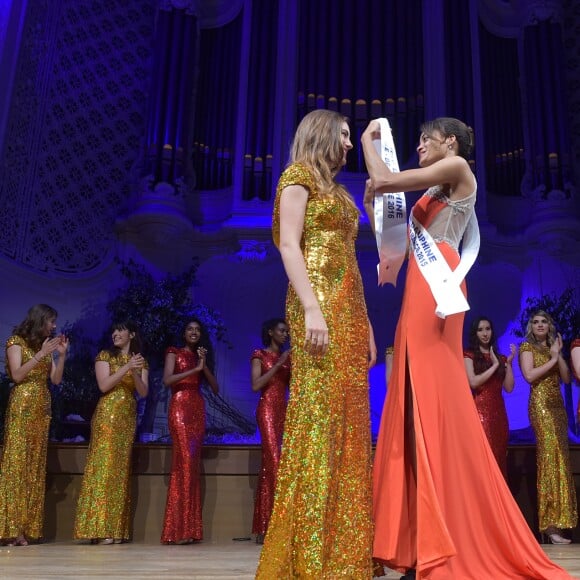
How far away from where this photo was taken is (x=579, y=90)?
7336 millimetres

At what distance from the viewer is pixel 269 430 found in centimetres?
431

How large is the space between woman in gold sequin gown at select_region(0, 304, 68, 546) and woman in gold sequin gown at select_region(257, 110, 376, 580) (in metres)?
2.42

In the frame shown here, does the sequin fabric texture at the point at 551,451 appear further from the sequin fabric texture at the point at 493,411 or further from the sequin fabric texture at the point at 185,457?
the sequin fabric texture at the point at 185,457

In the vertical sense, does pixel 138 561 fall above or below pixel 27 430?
below

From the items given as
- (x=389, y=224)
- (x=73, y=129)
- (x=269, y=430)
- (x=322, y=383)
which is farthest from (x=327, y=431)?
(x=73, y=129)

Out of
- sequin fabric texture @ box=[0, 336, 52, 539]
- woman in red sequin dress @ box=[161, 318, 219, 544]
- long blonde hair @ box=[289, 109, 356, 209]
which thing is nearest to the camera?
long blonde hair @ box=[289, 109, 356, 209]

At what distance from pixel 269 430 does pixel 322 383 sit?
2.57 metres

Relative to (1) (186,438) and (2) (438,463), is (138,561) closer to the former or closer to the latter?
(1) (186,438)

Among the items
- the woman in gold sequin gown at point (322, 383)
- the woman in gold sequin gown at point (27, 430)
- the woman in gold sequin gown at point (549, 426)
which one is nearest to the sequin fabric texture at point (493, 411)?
the woman in gold sequin gown at point (549, 426)

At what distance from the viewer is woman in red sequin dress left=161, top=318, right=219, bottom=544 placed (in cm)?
409

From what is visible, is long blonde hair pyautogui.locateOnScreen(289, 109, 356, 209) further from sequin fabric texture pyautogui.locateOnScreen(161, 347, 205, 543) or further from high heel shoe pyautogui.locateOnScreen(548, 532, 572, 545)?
high heel shoe pyautogui.locateOnScreen(548, 532, 572, 545)

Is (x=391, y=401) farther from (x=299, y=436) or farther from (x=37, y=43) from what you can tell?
(x=37, y=43)

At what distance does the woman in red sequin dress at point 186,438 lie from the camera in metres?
4.09

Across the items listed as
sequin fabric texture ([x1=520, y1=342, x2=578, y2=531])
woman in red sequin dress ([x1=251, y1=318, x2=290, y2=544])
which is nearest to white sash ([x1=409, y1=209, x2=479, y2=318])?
woman in red sequin dress ([x1=251, y1=318, x2=290, y2=544])
